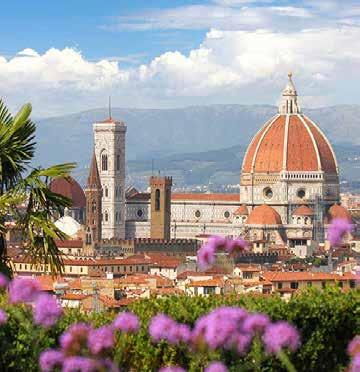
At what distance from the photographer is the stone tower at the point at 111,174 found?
13212 cm

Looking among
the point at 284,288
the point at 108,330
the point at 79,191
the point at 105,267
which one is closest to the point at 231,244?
the point at 108,330

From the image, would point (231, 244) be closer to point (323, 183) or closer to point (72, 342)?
point (72, 342)

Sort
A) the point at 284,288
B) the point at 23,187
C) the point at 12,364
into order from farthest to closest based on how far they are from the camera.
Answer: the point at 284,288 < the point at 23,187 < the point at 12,364

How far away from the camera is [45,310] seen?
26.1 feet

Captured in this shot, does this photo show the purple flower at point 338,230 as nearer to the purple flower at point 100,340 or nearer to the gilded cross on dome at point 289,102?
the purple flower at point 100,340

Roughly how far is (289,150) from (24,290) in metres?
124

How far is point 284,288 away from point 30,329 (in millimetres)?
50648

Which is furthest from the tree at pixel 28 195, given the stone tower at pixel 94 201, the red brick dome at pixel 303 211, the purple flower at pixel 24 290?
the red brick dome at pixel 303 211

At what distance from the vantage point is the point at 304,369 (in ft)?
39.5

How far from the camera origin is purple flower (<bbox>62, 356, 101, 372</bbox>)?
7.26 metres

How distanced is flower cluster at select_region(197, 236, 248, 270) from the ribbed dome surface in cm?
12188

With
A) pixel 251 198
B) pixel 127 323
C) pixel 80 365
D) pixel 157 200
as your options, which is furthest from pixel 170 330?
pixel 251 198

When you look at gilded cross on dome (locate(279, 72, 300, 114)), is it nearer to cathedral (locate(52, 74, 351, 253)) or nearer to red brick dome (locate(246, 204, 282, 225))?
cathedral (locate(52, 74, 351, 253))

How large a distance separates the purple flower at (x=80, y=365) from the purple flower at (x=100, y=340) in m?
0.13
